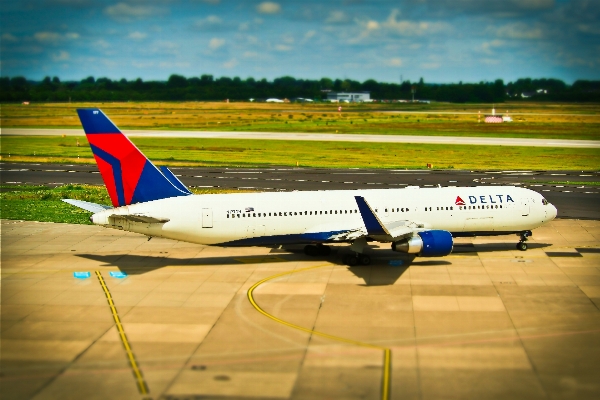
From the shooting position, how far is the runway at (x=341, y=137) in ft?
378

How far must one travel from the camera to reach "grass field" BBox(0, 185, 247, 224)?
5791cm

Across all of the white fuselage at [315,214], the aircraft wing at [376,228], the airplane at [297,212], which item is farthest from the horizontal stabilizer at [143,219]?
the aircraft wing at [376,228]

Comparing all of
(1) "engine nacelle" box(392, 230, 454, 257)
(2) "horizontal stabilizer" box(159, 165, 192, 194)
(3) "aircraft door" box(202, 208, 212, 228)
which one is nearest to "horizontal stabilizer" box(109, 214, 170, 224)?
(3) "aircraft door" box(202, 208, 212, 228)

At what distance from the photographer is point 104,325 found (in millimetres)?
30422

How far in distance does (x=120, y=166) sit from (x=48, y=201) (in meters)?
29.8

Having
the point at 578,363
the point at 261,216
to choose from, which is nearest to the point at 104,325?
the point at 261,216

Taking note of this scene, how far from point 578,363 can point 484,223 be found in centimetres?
2021

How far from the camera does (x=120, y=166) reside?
39.1 meters

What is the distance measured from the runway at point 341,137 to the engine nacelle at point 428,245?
79.8m

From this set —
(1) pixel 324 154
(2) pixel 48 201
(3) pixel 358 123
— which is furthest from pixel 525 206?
(3) pixel 358 123

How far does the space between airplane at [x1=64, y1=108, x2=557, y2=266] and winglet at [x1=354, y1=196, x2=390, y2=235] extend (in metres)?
0.06

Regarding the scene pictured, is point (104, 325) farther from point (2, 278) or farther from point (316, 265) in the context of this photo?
point (316, 265)

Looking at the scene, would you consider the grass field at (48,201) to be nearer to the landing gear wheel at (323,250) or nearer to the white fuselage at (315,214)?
the white fuselage at (315,214)

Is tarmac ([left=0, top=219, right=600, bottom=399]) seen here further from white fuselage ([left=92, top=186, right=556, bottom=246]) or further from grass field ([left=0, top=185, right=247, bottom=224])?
grass field ([left=0, top=185, right=247, bottom=224])
